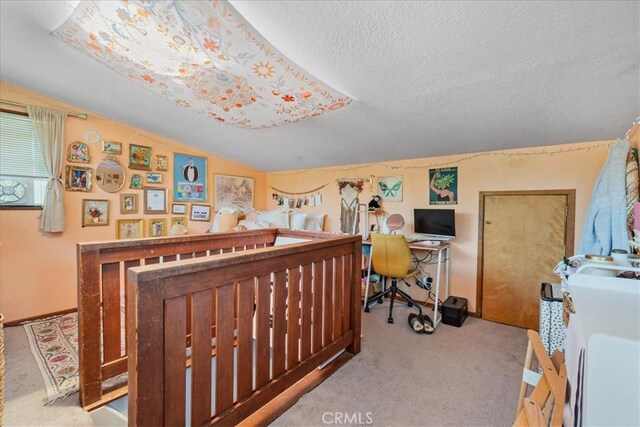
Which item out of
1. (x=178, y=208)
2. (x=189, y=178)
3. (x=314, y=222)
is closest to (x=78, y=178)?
(x=178, y=208)

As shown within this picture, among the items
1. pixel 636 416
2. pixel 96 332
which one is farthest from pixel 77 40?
pixel 636 416

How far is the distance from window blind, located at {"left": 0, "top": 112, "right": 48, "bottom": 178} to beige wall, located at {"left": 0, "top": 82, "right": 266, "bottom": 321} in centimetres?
17

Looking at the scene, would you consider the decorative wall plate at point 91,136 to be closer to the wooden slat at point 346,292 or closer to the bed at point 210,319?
the bed at point 210,319

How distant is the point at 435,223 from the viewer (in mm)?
3350

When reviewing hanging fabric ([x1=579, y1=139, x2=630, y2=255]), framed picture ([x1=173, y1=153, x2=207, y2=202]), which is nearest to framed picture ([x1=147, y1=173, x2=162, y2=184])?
framed picture ([x1=173, y1=153, x2=207, y2=202])

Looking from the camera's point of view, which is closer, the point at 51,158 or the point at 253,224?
the point at 51,158

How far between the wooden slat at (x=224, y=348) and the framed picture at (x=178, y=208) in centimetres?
313

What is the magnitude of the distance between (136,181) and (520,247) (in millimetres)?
4567

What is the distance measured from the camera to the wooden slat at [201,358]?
1166mm

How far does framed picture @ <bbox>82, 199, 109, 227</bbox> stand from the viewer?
3.25 m

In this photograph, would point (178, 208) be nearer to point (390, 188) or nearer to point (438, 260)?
point (390, 188)

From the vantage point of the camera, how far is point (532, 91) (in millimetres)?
1819

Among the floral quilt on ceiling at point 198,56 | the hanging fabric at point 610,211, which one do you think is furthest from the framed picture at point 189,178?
the hanging fabric at point 610,211

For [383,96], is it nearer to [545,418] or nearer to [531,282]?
[545,418]
